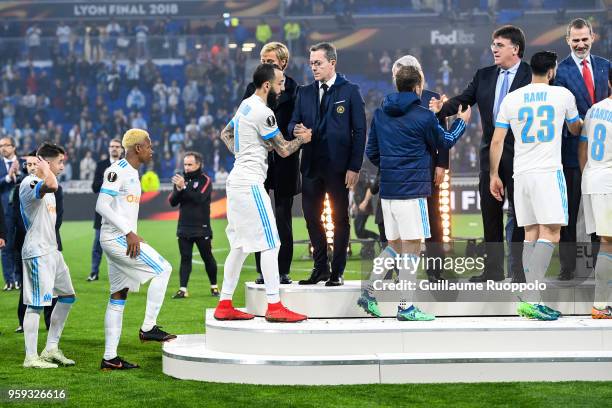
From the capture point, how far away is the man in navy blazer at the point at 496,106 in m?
7.26

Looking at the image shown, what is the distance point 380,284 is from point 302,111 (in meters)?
1.52

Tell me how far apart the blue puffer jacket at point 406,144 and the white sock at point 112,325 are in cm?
208

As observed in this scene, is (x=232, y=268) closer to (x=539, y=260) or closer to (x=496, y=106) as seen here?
(x=539, y=260)

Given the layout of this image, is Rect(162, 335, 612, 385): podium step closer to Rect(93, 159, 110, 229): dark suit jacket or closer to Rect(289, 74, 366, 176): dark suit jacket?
Rect(289, 74, 366, 176): dark suit jacket

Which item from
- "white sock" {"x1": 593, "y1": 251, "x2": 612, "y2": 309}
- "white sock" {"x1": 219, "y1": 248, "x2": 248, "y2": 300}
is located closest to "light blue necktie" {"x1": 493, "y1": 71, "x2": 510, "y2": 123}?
"white sock" {"x1": 593, "y1": 251, "x2": 612, "y2": 309}

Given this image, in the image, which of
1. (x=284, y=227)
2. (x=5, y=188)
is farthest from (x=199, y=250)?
(x=284, y=227)

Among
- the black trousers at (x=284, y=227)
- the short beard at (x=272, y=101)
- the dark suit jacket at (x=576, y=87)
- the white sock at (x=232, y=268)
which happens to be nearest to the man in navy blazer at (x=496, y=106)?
the dark suit jacket at (x=576, y=87)

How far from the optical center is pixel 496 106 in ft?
25.4

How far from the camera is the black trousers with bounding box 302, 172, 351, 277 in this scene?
24.9 ft

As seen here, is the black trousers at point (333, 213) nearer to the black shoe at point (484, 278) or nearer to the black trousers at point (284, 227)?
the black trousers at point (284, 227)

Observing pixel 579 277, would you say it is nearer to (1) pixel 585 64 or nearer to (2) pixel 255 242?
(1) pixel 585 64

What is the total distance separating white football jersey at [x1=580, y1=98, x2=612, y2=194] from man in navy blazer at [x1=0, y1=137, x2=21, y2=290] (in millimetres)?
6776

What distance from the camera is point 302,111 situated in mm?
7691

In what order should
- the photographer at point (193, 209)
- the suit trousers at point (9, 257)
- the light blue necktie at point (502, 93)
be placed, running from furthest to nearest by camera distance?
1. the suit trousers at point (9, 257)
2. the photographer at point (193, 209)
3. the light blue necktie at point (502, 93)
